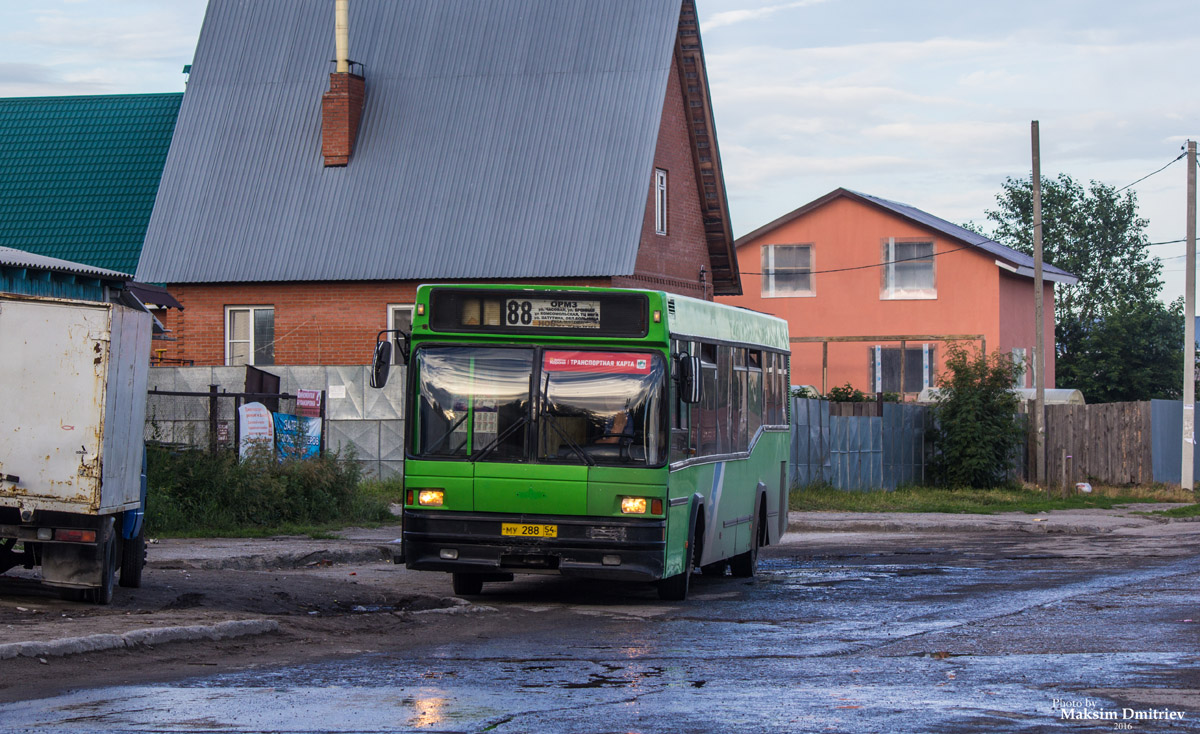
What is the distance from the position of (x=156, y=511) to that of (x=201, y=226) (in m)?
14.8

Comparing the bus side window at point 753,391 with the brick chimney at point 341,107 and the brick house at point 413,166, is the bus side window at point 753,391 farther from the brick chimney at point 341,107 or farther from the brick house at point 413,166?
the brick chimney at point 341,107

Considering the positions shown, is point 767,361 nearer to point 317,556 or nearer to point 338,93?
point 317,556

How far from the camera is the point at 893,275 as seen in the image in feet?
158

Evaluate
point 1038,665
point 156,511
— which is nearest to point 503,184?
point 156,511

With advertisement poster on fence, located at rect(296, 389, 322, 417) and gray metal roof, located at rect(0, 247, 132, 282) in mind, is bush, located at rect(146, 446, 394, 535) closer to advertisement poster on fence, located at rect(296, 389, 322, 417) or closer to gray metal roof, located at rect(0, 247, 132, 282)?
gray metal roof, located at rect(0, 247, 132, 282)

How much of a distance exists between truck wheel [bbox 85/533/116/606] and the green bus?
255 cm

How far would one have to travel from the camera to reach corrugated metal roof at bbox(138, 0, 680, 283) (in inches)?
1201

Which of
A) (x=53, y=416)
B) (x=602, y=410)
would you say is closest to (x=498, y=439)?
(x=602, y=410)

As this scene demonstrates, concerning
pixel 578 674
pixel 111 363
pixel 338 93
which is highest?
pixel 338 93

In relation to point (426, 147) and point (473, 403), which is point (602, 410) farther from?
point (426, 147)

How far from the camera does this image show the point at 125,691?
8.22 meters

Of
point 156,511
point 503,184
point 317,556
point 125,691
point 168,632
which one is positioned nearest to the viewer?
point 125,691

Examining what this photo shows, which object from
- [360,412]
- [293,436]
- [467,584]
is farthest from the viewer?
[360,412]

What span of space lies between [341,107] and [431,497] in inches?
830
